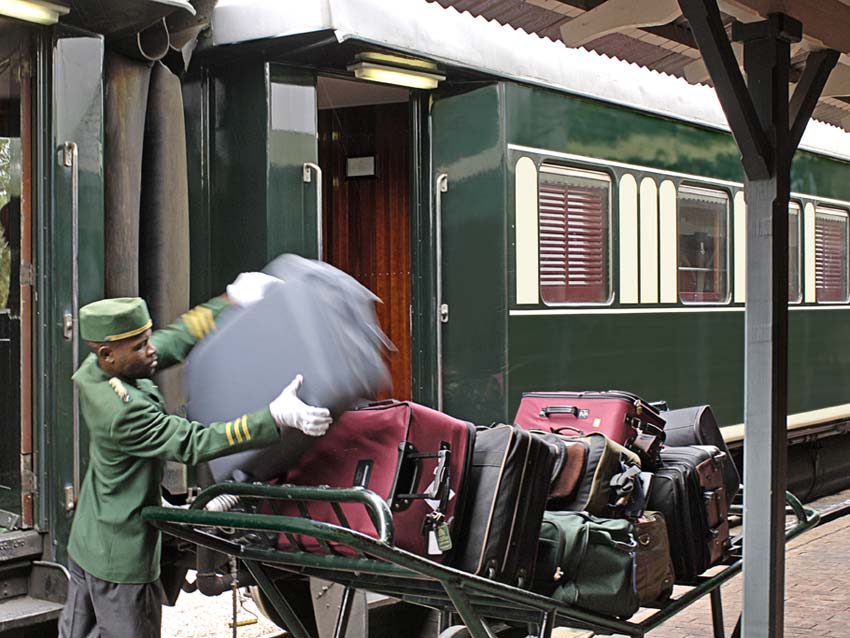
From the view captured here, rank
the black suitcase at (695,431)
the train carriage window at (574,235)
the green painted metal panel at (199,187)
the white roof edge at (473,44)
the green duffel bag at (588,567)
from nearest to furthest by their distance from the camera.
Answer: the green duffel bag at (588,567) → the black suitcase at (695,431) → the white roof edge at (473,44) → the green painted metal panel at (199,187) → the train carriage window at (574,235)

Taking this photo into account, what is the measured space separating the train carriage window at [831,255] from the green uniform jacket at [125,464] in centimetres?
782

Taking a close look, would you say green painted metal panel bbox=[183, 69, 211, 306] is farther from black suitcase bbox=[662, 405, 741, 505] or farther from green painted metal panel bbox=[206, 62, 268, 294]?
black suitcase bbox=[662, 405, 741, 505]

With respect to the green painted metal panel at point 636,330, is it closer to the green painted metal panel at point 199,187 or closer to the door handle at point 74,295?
the green painted metal panel at point 199,187

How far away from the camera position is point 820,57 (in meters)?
4.74

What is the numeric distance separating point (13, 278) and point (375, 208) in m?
2.59

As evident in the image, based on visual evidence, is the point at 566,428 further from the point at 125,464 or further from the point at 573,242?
A: the point at 573,242

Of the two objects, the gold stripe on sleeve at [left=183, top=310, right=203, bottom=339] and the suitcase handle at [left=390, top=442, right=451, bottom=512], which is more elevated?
the gold stripe on sleeve at [left=183, top=310, right=203, bottom=339]

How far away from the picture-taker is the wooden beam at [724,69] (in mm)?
4098

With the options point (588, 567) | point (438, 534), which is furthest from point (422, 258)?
point (438, 534)

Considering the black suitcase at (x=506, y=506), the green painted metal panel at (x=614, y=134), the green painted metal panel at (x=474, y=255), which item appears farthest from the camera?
the green painted metal panel at (x=614, y=134)

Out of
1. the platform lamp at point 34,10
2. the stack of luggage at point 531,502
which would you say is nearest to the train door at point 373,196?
the platform lamp at point 34,10

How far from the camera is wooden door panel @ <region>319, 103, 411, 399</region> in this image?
7184mm

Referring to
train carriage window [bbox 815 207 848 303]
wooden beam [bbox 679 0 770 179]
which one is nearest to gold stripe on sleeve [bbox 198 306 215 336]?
wooden beam [bbox 679 0 770 179]

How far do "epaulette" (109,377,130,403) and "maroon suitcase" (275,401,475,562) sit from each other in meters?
0.52
